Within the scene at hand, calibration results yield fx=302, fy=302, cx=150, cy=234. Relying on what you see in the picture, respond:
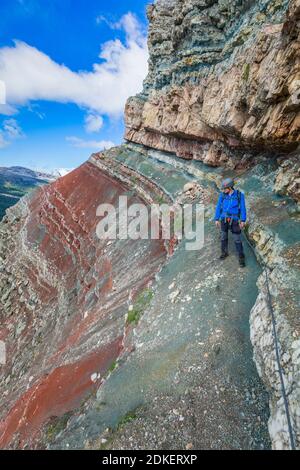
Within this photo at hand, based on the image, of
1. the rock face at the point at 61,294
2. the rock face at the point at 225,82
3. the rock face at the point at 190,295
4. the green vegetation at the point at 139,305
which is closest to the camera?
the rock face at the point at 190,295

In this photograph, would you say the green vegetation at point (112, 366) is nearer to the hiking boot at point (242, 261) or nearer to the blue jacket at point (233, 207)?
the hiking boot at point (242, 261)

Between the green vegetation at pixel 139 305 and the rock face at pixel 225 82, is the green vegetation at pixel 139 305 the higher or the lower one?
the lower one

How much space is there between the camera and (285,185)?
897cm

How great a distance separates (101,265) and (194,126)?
389 inches

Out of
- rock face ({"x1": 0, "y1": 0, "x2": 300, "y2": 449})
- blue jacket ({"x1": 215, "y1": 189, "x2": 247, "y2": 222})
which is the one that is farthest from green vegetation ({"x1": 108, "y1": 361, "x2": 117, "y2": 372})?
blue jacket ({"x1": 215, "y1": 189, "x2": 247, "y2": 222})

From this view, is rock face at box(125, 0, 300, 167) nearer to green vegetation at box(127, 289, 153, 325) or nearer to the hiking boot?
the hiking boot

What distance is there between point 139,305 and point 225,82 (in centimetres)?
1130

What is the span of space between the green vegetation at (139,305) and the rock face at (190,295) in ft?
0.16

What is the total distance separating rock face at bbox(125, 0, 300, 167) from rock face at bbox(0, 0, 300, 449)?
7 cm

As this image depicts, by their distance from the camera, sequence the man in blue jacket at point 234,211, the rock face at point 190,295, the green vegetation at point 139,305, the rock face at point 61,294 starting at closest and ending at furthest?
the rock face at point 190,295 < the man in blue jacket at point 234,211 < the green vegetation at point 139,305 < the rock face at point 61,294

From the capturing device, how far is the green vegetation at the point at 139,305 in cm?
861

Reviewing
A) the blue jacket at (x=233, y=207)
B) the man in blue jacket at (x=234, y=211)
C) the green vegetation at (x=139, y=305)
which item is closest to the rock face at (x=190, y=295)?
the green vegetation at (x=139, y=305)
